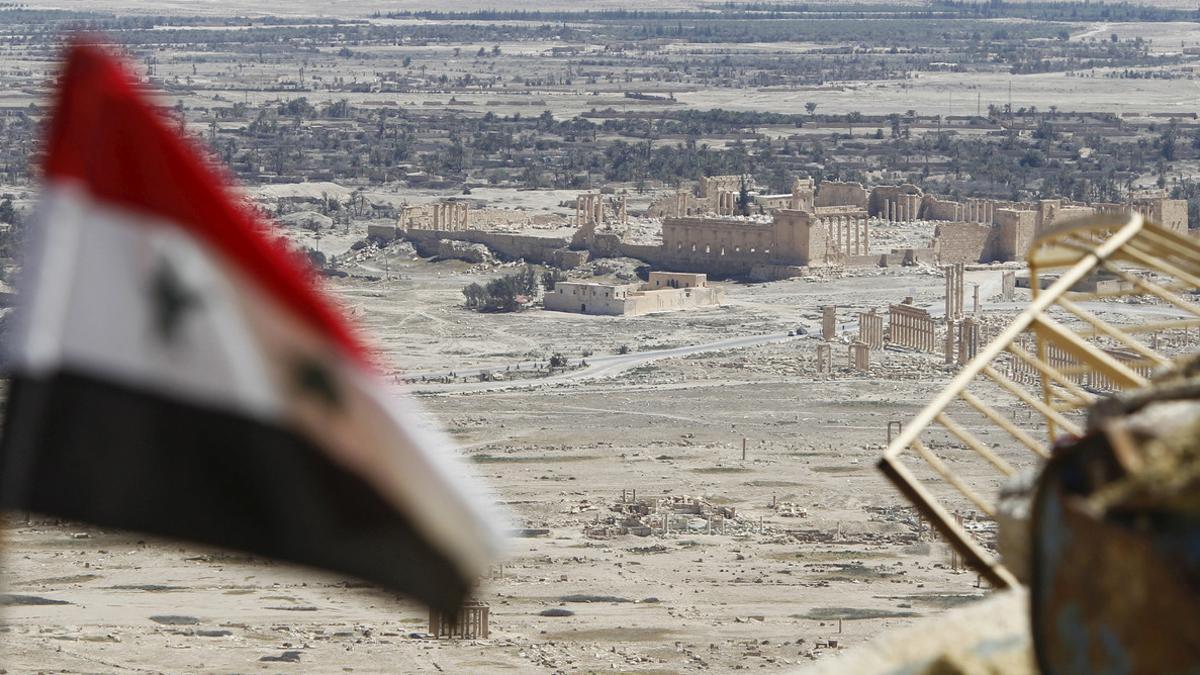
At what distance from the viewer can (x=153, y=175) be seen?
3734 mm

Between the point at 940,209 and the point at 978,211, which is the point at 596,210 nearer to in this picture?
the point at 940,209

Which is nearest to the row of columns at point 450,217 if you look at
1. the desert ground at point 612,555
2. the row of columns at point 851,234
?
the row of columns at point 851,234

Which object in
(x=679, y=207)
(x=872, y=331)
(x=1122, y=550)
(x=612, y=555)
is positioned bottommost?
(x=612, y=555)

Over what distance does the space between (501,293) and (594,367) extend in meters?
7.64

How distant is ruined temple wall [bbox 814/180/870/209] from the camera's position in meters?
56.7

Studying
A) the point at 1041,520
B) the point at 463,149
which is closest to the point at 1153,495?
the point at 1041,520

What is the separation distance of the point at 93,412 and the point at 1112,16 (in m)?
186

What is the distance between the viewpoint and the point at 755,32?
166875 millimetres

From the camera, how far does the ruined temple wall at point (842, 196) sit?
56659 millimetres

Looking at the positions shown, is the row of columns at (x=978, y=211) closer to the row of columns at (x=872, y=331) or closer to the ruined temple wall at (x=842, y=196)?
the ruined temple wall at (x=842, y=196)

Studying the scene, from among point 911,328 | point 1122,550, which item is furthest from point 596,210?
point 1122,550

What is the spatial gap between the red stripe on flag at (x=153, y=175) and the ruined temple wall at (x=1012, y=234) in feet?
156

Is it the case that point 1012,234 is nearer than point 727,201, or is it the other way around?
point 1012,234

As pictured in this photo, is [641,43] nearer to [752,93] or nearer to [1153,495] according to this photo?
[752,93]
